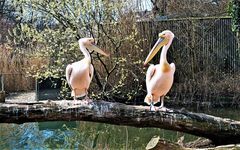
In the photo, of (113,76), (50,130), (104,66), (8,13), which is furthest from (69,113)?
(8,13)

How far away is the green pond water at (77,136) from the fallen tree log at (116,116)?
6.44ft

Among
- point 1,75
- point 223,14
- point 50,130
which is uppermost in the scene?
point 223,14

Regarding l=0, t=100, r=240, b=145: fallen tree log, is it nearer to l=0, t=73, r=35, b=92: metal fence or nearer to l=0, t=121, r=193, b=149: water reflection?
l=0, t=121, r=193, b=149: water reflection

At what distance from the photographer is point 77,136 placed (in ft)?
28.6

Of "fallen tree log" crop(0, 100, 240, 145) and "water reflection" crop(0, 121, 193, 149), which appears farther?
"water reflection" crop(0, 121, 193, 149)

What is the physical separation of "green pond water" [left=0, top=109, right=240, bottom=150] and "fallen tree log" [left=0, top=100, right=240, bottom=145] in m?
1.96

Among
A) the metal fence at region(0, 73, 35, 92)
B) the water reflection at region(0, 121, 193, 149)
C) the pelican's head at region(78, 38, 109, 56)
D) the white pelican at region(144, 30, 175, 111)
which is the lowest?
the water reflection at region(0, 121, 193, 149)

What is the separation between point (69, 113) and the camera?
547 centimetres

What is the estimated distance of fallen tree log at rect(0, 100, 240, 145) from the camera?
5418mm

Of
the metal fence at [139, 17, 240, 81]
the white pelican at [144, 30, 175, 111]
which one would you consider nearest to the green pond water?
the white pelican at [144, 30, 175, 111]

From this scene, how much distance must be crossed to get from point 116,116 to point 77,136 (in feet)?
10.9

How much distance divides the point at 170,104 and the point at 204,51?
2.35 meters

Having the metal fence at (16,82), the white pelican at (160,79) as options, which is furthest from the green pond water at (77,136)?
the metal fence at (16,82)

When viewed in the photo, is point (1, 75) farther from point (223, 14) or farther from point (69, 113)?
point (69, 113)
